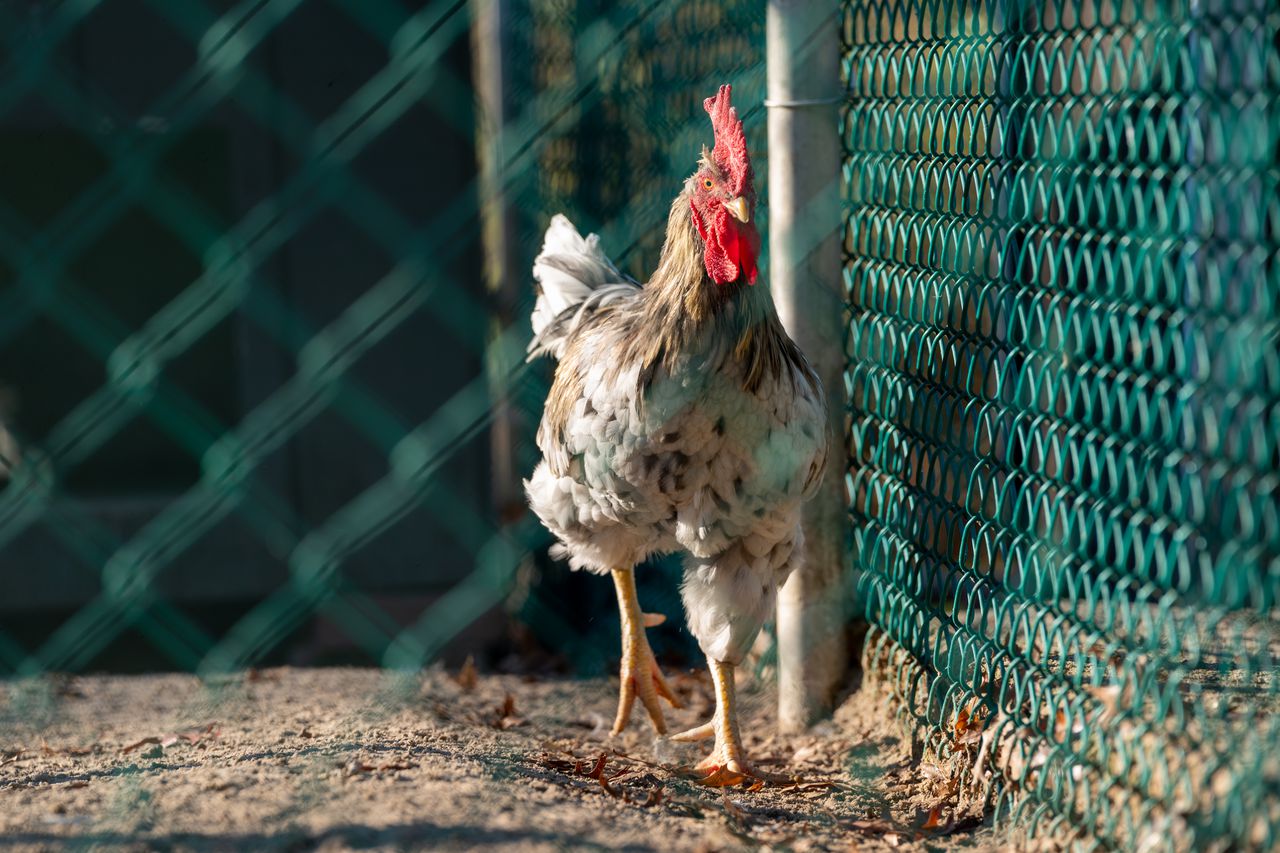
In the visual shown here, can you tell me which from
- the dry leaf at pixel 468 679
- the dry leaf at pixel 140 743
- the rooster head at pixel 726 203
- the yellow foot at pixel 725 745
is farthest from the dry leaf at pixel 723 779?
the dry leaf at pixel 140 743

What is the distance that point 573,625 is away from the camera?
5.04 metres

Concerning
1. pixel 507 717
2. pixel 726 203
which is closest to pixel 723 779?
pixel 507 717

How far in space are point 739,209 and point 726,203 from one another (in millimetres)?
55

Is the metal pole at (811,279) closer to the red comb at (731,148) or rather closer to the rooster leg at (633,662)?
the rooster leg at (633,662)

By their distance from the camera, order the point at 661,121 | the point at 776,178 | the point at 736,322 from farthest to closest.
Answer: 1. the point at 661,121
2. the point at 776,178
3. the point at 736,322

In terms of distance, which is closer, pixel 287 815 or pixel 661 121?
pixel 287 815

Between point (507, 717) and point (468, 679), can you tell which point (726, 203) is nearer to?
point (507, 717)

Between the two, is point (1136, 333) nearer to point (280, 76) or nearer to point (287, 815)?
point (287, 815)

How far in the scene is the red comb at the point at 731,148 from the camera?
271cm

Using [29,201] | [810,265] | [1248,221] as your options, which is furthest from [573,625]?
[29,201]

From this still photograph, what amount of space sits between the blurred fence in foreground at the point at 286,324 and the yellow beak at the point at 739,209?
6.81ft

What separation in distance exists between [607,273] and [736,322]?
112cm

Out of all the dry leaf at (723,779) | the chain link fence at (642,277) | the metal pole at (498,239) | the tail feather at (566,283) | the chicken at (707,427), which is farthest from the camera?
the metal pole at (498,239)

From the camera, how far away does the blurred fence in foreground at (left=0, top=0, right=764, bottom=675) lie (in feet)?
16.8
